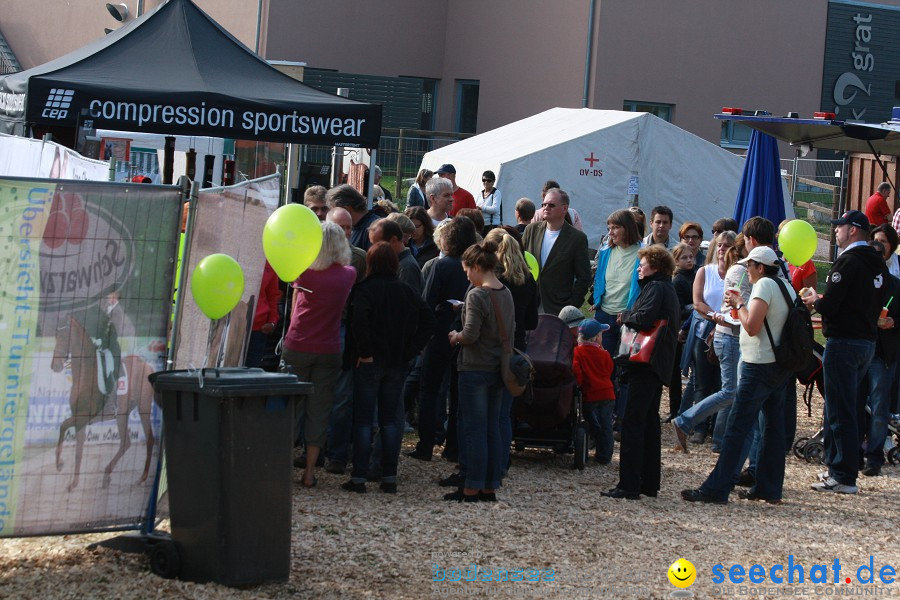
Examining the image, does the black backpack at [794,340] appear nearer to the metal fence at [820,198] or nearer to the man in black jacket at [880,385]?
the man in black jacket at [880,385]

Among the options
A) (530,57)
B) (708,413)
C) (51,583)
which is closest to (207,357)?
(51,583)

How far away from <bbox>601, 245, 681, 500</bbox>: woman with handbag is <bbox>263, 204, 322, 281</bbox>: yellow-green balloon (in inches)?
100

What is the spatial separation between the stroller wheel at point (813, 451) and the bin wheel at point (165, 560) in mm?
5825

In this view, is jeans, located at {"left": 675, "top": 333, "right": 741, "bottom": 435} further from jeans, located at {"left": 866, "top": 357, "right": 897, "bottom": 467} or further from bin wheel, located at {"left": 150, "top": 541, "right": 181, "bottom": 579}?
bin wheel, located at {"left": 150, "top": 541, "right": 181, "bottom": 579}

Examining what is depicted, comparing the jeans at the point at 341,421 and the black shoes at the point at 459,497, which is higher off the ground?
the jeans at the point at 341,421

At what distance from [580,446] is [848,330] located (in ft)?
6.92

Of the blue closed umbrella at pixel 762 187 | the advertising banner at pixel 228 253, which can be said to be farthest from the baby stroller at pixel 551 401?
the blue closed umbrella at pixel 762 187

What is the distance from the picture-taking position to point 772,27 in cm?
2914

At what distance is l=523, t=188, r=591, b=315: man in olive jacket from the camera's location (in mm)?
10125

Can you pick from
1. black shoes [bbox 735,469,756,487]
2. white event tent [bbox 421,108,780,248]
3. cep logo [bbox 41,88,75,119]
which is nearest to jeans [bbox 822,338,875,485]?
black shoes [bbox 735,469,756,487]

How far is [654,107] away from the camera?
28.8 metres

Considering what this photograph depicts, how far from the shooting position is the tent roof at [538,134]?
20.8 meters

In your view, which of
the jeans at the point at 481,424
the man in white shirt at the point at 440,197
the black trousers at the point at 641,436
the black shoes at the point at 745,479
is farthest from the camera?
the man in white shirt at the point at 440,197

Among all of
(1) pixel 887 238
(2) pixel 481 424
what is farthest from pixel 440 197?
(1) pixel 887 238
